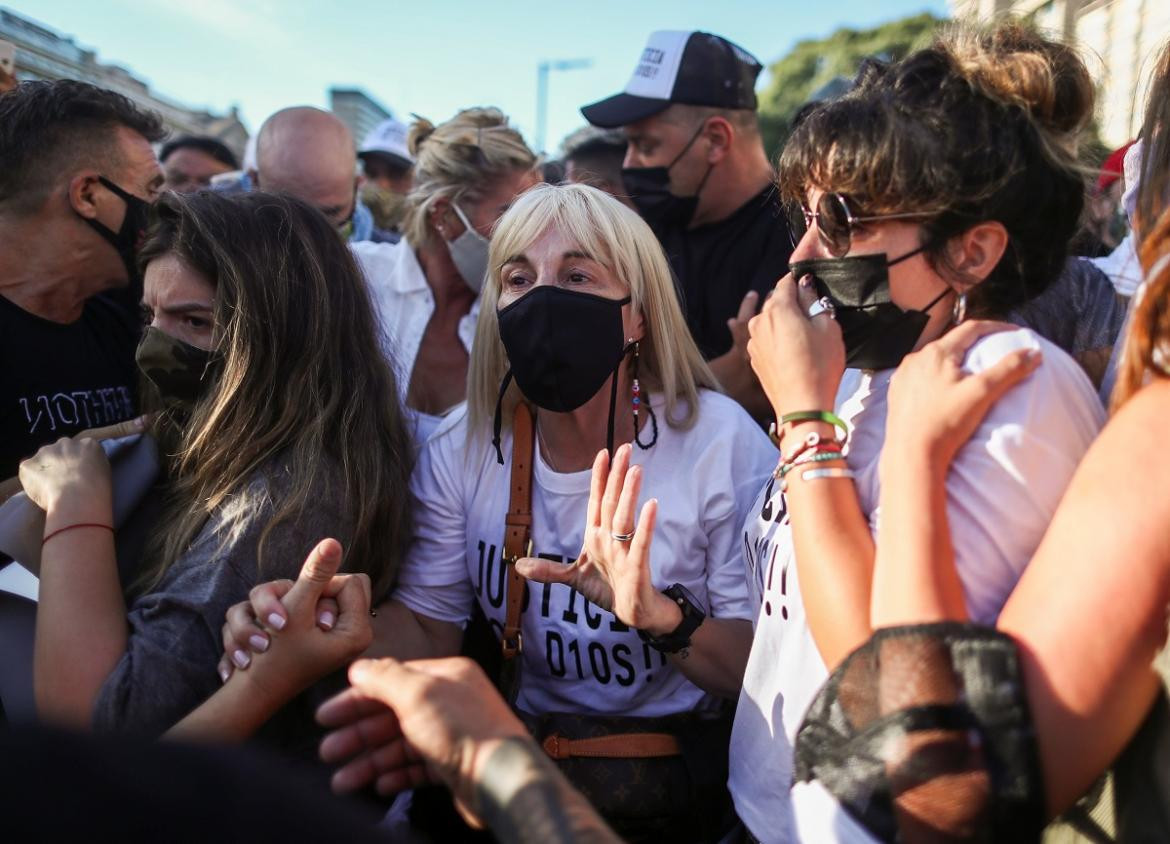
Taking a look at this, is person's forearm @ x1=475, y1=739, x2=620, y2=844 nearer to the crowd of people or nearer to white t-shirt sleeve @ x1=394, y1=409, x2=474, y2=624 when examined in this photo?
the crowd of people

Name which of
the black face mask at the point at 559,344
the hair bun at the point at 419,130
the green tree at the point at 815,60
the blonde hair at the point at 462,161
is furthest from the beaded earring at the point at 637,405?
the green tree at the point at 815,60

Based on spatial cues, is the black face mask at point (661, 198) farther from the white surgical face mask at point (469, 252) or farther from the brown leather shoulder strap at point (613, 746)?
the brown leather shoulder strap at point (613, 746)

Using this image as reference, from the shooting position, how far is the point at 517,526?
7.32 ft

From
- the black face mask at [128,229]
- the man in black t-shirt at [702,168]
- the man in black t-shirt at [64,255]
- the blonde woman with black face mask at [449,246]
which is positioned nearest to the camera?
the man in black t-shirt at [64,255]

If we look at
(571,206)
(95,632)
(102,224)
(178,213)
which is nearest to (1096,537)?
(571,206)

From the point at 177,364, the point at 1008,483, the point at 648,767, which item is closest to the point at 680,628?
the point at 648,767

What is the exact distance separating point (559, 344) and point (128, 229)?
1745mm

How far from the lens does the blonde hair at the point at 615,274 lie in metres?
2.34

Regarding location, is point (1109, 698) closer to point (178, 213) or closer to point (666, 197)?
point (178, 213)

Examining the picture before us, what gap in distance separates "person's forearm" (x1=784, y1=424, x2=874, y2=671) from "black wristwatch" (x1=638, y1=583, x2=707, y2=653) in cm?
56

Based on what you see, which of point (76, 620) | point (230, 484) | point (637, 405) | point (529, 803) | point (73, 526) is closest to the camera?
point (529, 803)

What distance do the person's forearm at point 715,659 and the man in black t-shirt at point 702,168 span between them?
179 centimetres

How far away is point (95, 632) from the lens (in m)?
1.78

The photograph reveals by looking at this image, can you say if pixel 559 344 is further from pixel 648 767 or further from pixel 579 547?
pixel 648 767
